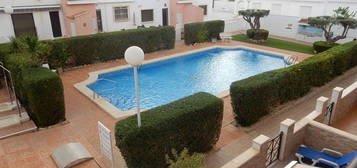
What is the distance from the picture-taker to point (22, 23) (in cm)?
2164

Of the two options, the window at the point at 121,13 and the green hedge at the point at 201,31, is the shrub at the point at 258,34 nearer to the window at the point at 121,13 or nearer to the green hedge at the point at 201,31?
the green hedge at the point at 201,31

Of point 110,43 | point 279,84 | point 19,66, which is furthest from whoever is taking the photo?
point 110,43

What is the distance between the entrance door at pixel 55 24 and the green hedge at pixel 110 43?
289 inches


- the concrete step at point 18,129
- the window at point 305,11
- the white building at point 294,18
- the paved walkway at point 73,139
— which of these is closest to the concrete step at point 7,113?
the concrete step at point 18,129

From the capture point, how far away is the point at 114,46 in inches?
749

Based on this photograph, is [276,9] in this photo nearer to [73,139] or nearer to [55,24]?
[55,24]

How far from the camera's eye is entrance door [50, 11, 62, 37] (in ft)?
74.9

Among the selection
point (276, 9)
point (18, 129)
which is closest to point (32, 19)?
point (18, 129)

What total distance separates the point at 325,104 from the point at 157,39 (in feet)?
47.6

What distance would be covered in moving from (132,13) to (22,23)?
9.87 metres

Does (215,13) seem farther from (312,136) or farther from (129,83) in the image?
(312,136)

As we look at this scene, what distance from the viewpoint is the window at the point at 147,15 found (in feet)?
92.7

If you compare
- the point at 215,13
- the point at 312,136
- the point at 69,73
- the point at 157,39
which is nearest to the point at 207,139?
the point at 312,136

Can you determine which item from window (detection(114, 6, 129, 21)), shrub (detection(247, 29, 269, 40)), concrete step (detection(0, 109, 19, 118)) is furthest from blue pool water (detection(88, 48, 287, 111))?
window (detection(114, 6, 129, 21))
